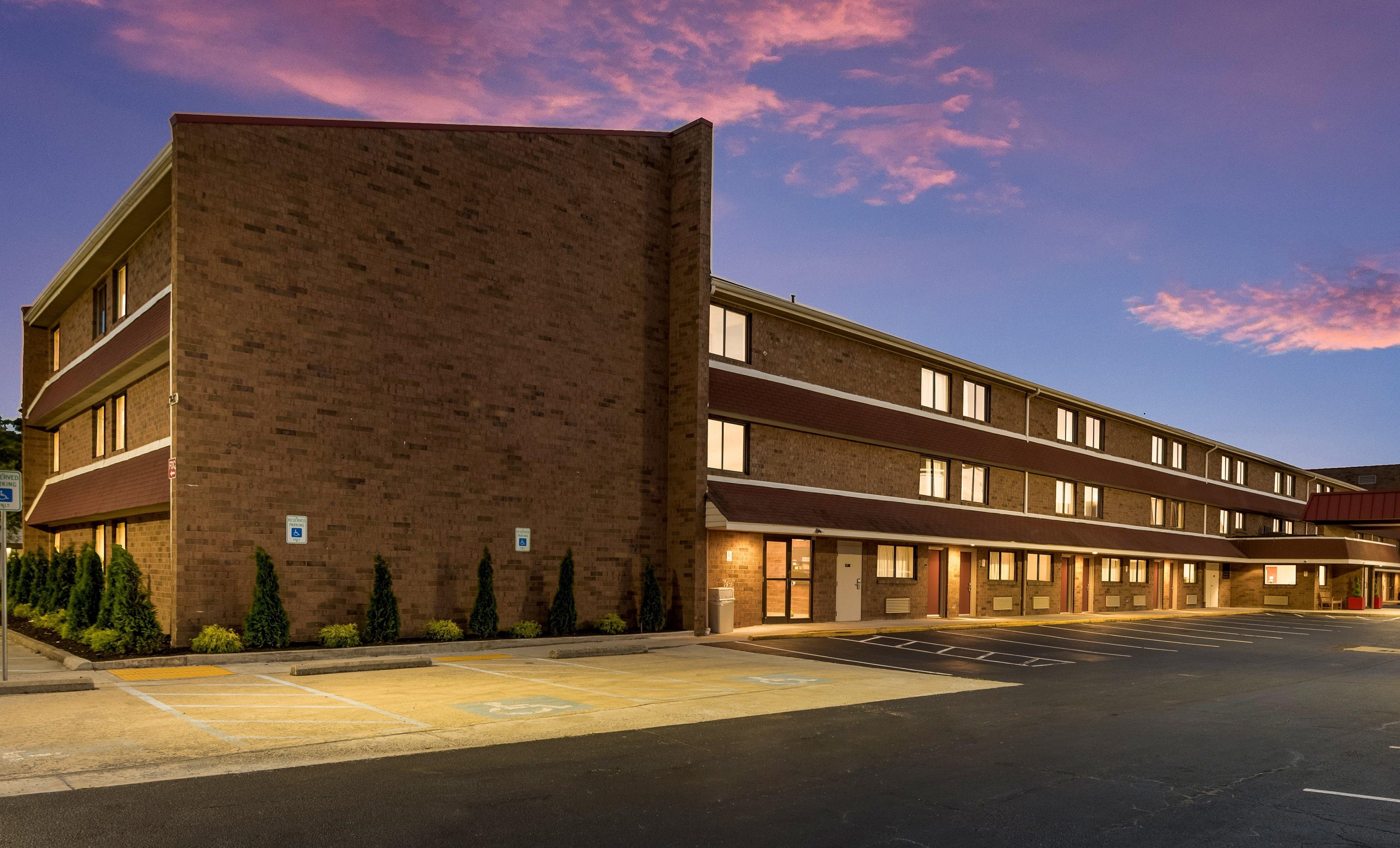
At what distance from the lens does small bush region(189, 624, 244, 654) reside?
16.7 m

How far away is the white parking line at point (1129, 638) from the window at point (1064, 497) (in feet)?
23.7

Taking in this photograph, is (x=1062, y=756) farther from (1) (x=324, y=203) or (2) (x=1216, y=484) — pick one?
(2) (x=1216, y=484)

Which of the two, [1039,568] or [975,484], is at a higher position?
[975,484]

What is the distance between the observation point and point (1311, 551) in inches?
1998

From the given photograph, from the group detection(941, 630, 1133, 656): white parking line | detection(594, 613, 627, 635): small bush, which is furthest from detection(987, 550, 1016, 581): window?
detection(594, 613, 627, 635): small bush

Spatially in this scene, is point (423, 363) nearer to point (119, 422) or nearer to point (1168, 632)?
point (119, 422)

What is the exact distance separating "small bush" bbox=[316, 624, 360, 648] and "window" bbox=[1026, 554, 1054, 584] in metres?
27.4

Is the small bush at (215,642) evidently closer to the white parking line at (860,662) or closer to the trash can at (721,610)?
the white parking line at (860,662)

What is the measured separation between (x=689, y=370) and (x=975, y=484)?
15610 mm

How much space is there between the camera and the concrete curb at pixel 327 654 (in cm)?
1584

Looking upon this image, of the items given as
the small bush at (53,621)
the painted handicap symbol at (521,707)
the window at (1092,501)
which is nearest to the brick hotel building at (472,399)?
the small bush at (53,621)

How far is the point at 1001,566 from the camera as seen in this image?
3634cm

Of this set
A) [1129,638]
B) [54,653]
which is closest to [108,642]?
[54,653]

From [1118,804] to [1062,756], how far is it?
6.61ft
